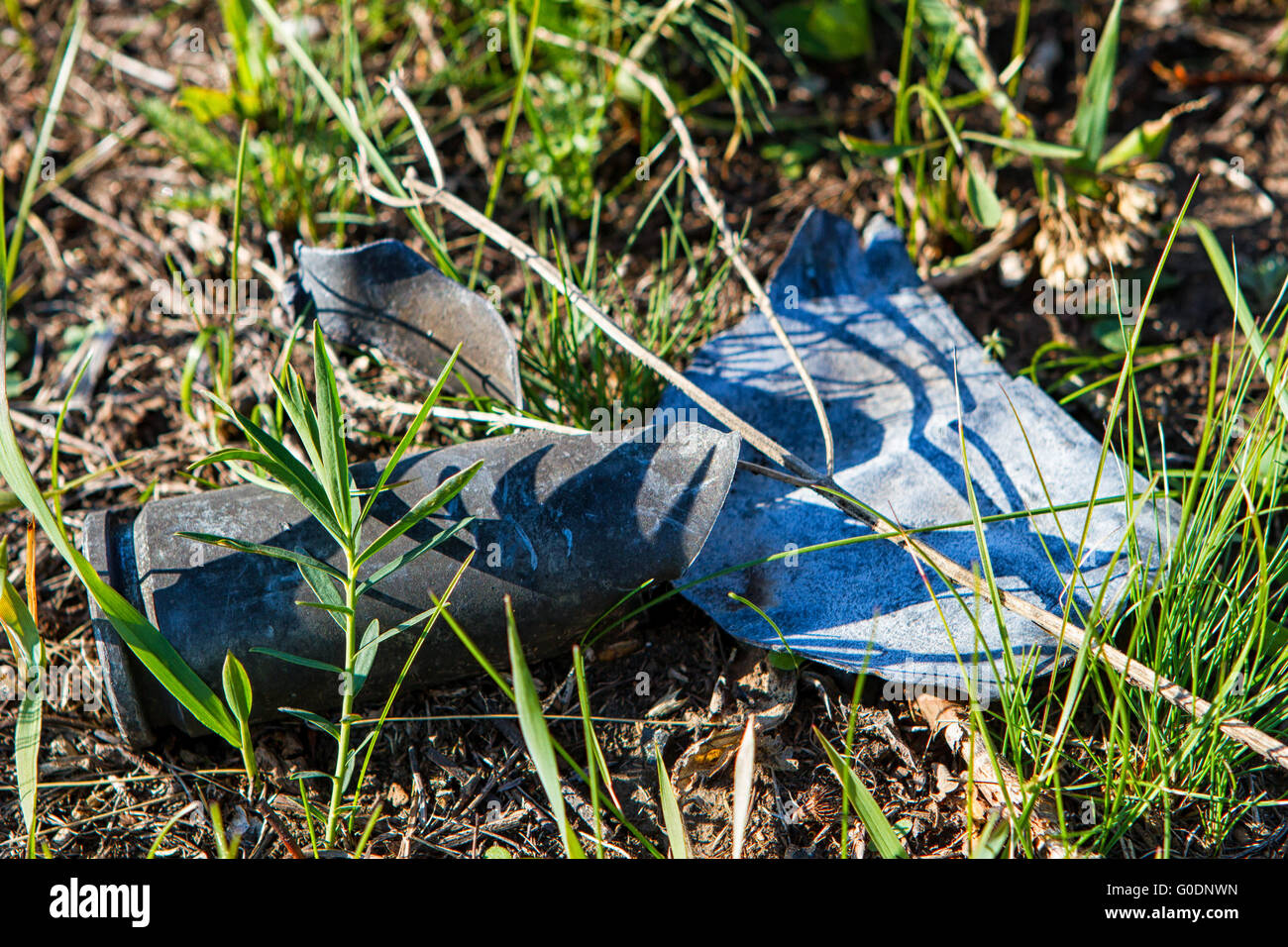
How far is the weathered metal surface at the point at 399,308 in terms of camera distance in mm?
1656

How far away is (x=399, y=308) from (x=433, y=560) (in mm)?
554

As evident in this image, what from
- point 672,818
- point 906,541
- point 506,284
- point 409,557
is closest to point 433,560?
point 409,557

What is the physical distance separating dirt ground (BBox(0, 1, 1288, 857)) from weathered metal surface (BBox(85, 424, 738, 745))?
0.15 metres

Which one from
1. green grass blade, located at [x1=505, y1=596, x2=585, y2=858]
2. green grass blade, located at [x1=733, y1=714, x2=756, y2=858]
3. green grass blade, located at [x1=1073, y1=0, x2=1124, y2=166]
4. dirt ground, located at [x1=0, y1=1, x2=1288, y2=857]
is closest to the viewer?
green grass blade, located at [x1=505, y1=596, x2=585, y2=858]

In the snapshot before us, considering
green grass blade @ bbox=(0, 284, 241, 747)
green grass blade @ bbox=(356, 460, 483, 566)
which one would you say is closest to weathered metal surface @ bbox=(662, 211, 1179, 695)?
green grass blade @ bbox=(356, 460, 483, 566)

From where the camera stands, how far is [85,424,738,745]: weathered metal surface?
1.35 metres

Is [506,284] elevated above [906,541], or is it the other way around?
[506,284]

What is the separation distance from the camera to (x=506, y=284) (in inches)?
81.4

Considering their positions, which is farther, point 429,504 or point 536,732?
point 429,504

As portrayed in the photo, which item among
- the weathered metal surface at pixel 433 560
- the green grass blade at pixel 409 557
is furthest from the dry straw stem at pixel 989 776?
the green grass blade at pixel 409 557

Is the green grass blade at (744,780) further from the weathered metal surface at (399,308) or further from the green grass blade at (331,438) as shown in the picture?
the weathered metal surface at (399,308)

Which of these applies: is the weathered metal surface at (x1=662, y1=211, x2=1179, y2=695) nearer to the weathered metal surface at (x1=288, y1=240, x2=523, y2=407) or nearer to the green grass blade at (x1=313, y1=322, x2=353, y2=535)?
the weathered metal surface at (x1=288, y1=240, x2=523, y2=407)

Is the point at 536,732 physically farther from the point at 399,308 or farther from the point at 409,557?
the point at 399,308

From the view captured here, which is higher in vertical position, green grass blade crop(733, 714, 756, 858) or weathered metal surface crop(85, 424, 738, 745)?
weathered metal surface crop(85, 424, 738, 745)
